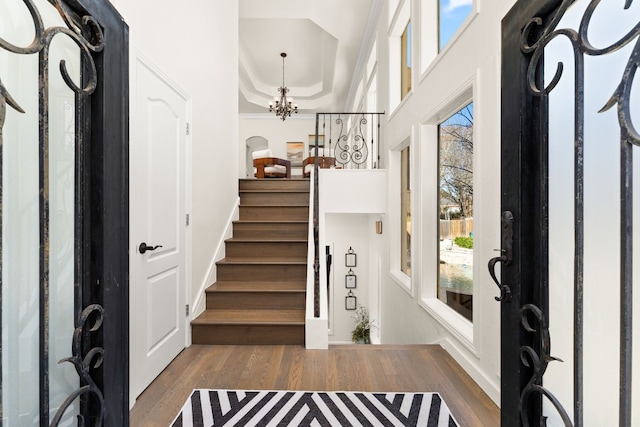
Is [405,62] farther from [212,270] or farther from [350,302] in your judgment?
[350,302]

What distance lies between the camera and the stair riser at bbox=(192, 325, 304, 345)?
2.79 meters

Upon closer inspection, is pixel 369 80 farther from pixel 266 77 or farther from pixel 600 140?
pixel 600 140

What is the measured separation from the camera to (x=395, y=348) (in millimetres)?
2711

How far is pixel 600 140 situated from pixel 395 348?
6.96ft

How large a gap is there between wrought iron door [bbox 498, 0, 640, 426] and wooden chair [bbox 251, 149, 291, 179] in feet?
19.2

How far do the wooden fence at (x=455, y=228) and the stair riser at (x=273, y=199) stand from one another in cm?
219

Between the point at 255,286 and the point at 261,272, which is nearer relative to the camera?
the point at 255,286

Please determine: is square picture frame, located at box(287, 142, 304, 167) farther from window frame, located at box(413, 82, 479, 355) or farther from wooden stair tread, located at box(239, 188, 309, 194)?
window frame, located at box(413, 82, 479, 355)

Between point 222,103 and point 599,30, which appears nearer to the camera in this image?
point 599,30

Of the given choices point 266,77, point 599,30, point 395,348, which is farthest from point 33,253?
point 266,77

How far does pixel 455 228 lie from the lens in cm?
284

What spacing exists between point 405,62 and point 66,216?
4.16 meters

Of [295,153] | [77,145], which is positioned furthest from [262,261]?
[295,153]

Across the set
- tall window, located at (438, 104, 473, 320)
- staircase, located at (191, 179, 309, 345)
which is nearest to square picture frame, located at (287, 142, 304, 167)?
staircase, located at (191, 179, 309, 345)
